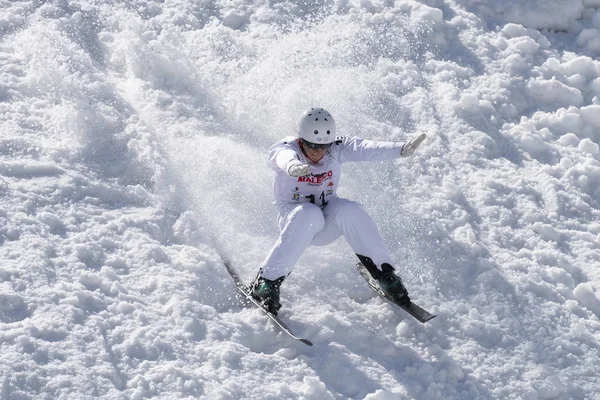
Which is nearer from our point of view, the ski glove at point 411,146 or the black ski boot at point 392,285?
the black ski boot at point 392,285

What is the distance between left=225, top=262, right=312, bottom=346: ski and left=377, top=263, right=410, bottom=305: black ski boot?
0.79m

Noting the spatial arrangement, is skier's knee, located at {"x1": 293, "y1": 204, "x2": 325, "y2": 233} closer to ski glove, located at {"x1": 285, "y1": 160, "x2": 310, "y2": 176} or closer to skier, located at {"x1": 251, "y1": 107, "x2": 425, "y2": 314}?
skier, located at {"x1": 251, "y1": 107, "x2": 425, "y2": 314}

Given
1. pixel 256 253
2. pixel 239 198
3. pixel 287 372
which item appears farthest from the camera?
pixel 239 198

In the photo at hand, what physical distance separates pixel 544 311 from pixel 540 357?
451 millimetres

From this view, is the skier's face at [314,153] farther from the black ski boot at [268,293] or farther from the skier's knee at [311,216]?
the black ski boot at [268,293]

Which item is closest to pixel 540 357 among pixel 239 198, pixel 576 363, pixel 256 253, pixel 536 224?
pixel 576 363

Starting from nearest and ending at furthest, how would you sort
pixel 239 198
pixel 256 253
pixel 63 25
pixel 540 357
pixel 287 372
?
1. pixel 287 372
2. pixel 540 357
3. pixel 256 253
4. pixel 239 198
5. pixel 63 25

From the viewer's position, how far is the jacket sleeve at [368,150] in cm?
695

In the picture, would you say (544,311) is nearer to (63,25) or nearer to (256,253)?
(256,253)

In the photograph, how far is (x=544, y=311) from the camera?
6812 mm

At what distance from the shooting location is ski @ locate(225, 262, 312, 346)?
6.25 m

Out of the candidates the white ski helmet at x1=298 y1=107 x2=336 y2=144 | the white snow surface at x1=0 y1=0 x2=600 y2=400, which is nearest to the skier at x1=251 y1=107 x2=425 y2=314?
the white ski helmet at x1=298 y1=107 x2=336 y2=144

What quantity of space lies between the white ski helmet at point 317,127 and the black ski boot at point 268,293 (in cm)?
111

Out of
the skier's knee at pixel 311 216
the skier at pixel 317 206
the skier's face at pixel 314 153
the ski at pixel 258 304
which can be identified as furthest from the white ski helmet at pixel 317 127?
the ski at pixel 258 304
